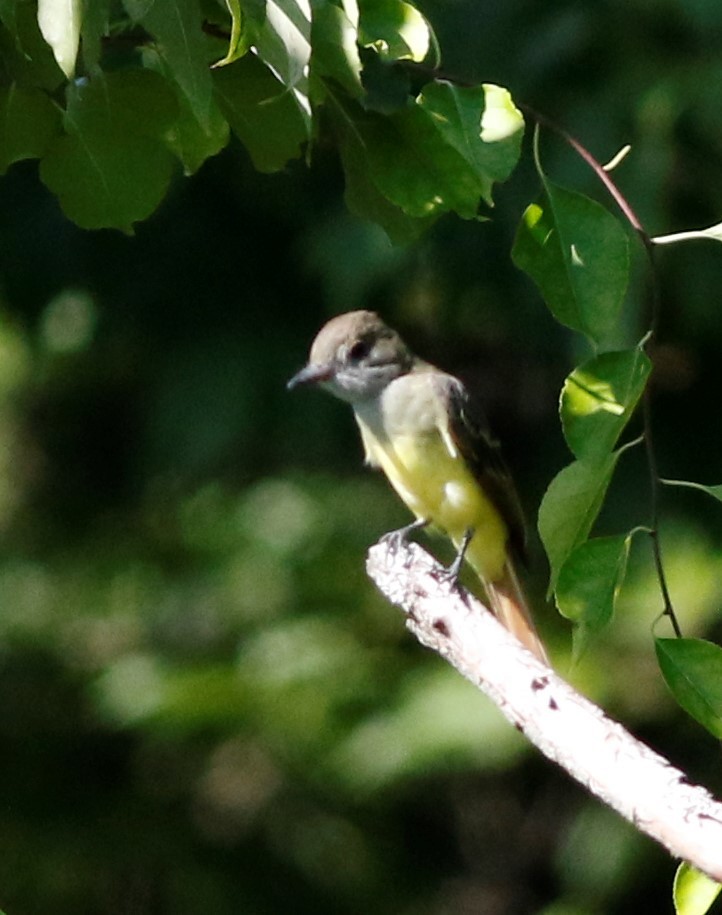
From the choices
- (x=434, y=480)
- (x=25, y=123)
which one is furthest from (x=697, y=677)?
(x=434, y=480)

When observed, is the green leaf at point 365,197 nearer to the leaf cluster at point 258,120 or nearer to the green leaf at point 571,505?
the leaf cluster at point 258,120

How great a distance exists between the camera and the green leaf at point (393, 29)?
226cm

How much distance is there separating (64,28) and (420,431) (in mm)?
2498

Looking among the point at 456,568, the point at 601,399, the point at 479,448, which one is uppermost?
the point at 601,399

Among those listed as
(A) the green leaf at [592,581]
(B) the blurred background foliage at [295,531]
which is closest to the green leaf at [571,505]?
(A) the green leaf at [592,581]

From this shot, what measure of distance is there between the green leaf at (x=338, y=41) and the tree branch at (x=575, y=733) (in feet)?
3.06

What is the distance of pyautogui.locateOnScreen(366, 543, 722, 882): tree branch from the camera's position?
8.05 ft

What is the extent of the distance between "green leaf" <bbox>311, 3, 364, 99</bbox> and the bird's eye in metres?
2.27

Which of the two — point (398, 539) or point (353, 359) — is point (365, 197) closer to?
point (398, 539)

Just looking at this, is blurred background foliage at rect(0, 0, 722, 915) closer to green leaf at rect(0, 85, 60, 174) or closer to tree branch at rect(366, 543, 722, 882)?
tree branch at rect(366, 543, 722, 882)

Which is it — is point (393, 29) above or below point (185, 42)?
below

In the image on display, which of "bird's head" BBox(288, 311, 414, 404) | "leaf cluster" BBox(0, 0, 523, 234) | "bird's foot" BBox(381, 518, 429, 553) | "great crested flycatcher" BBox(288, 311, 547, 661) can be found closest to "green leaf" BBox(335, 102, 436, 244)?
"leaf cluster" BBox(0, 0, 523, 234)

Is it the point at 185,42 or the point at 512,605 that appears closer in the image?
the point at 185,42

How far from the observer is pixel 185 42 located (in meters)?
2.01
